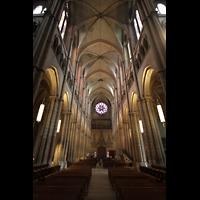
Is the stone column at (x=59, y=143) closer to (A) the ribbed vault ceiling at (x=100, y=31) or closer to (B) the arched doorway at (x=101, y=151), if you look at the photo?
(A) the ribbed vault ceiling at (x=100, y=31)

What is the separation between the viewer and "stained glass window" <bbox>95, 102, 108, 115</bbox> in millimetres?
36094

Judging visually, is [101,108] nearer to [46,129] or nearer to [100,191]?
[46,129]

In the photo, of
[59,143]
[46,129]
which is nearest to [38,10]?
[46,129]

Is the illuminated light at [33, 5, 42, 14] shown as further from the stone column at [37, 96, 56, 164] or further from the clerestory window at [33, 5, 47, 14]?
the stone column at [37, 96, 56, 164]

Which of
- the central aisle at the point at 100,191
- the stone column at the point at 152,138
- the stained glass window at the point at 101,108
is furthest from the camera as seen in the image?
the stained glass window at the point at 101,108

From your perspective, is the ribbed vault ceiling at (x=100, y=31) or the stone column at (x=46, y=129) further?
the ribbed vault ceiling at (x=100, y=31)

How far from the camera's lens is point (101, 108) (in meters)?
36.3

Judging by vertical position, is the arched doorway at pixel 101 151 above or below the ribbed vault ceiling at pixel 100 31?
below

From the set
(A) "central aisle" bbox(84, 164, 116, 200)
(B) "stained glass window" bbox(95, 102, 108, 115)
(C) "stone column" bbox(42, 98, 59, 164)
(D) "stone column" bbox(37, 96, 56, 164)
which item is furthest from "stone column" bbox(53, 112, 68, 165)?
(B) "stained glass window" bbox(95, 102, 108, 115)

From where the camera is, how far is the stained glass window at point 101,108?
36.1 m

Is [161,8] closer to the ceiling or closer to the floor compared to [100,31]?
closer to the floor

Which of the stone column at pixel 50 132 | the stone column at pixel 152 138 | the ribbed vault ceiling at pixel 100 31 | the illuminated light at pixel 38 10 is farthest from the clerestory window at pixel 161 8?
the stone column at pixel 50 132
